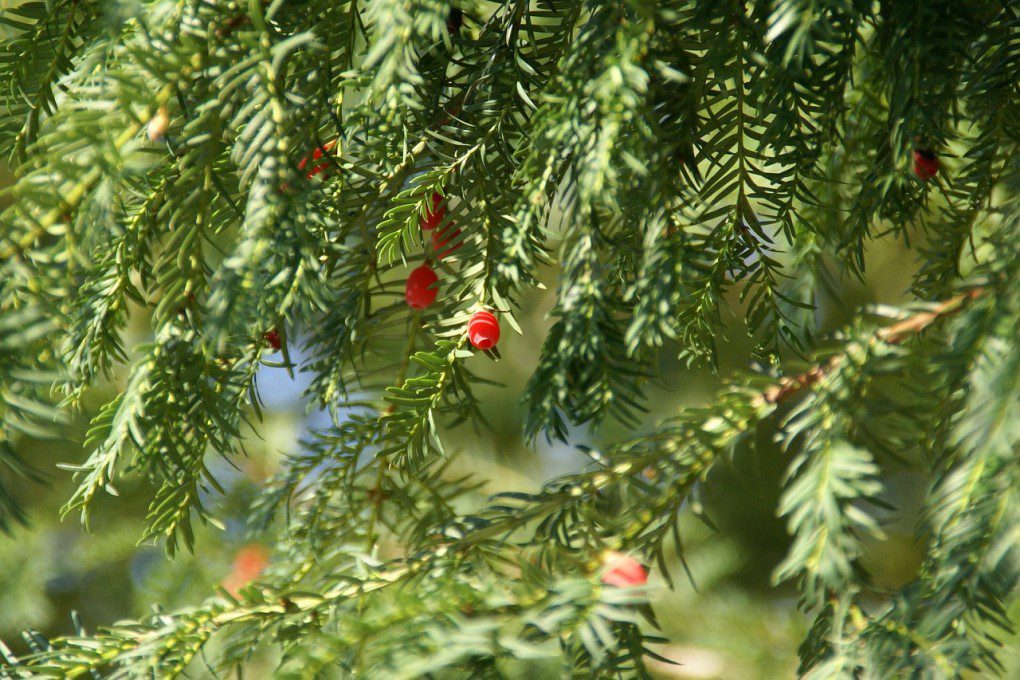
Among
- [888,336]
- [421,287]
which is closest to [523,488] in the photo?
[421,287]

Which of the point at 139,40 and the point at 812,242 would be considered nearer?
the point at 139,40

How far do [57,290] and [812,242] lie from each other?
1.27 ft

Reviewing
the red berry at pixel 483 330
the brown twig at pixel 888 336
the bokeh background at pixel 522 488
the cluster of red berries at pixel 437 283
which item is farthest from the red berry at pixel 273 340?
the bokeh background at pixel 522 488

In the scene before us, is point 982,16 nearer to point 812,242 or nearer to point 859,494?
point 812,242

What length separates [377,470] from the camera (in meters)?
0.51

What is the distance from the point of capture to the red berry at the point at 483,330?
15.4 inches

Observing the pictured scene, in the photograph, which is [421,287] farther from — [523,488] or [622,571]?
[523,488]

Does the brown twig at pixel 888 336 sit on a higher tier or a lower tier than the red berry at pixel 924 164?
lower

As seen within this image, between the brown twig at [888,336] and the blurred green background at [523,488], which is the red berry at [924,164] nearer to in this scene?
the brown twig at [888,336]

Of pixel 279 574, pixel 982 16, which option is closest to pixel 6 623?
pixel 279 574

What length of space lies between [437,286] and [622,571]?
0.19m

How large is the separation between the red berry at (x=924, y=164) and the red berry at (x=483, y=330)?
232 millimetres

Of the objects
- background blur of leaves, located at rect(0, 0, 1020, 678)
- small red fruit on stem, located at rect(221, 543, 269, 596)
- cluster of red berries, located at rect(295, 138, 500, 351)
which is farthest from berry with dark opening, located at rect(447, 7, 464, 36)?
small red fruit on stem, located at rect(221, 543, 269, 596)

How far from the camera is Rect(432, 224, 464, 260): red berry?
429mm
